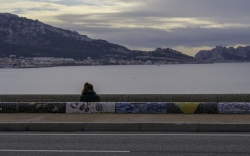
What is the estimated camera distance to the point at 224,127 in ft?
44.7

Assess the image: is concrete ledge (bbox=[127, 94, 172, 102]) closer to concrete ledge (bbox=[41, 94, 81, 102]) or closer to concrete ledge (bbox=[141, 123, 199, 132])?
concrete ledge (bbox=[41, 94, 81, 102])

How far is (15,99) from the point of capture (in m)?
20.6

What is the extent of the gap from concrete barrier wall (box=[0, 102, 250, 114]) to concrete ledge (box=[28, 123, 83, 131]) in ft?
8.04

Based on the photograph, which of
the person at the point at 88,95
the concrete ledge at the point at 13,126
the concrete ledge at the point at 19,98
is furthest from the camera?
the concrete ledge at the point at 19,98

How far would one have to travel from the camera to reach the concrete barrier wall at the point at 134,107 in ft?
52.4

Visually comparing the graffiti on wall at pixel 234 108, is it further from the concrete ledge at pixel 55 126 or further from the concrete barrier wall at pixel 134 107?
the concrete ledge at pixel 55 126

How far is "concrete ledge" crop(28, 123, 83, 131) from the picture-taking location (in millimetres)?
14125

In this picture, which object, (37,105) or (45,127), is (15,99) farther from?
(45,127)

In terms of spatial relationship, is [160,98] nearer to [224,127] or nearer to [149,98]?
[149,98]
